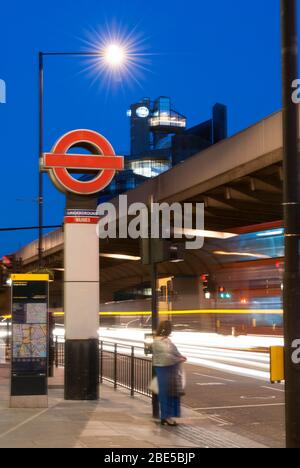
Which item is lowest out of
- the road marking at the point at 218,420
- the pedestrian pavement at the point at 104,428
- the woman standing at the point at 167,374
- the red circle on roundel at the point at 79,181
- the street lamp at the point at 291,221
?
the road marking at the point at 218,420

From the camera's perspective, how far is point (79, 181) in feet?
47.2

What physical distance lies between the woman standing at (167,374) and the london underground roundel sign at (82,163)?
406cm

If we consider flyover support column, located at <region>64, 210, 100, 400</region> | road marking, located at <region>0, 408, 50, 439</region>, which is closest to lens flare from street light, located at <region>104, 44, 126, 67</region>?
flyover support column, located at <region>64, 210, 100, 400</region>

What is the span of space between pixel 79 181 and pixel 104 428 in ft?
19.1

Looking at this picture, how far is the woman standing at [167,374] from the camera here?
429 inches

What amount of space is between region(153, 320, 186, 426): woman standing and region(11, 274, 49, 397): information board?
8.16 ft

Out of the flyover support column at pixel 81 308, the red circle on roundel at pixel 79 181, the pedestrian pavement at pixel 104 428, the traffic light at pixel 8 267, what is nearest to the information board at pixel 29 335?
the pedestrian pavement at pixel 104 428

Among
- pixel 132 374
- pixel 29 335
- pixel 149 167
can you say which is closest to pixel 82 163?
pixel 29 335

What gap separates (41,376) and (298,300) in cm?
689

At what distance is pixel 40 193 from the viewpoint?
2547 cm

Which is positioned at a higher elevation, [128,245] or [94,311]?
[128,245]

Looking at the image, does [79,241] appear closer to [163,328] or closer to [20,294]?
[20,294]

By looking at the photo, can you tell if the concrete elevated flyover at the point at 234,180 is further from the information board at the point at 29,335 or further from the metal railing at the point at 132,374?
the information board at the point at 29,335
